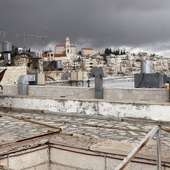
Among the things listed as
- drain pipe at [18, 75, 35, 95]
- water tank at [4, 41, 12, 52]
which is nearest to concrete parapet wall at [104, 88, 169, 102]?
drain pipe at [18, 75, 35, 95]

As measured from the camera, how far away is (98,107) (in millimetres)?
12062

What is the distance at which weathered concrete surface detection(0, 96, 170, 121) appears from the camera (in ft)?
35.1

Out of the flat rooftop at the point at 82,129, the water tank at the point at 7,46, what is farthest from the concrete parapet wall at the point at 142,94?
the water tank at the point at 7,46

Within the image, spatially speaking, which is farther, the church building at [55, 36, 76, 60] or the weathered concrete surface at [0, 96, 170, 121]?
the church building at [55, 36, 76, 60]

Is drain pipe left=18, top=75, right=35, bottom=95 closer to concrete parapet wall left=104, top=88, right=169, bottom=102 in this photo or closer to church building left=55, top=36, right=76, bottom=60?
concrete parapet wall left=104, top=88, right=169, bottom=102

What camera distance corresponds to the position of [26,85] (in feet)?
51.9

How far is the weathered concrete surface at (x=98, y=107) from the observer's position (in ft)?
35.1

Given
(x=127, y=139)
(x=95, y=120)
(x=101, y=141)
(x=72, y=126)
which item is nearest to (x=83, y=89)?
(x=95, y=120)

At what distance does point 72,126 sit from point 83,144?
2.73m

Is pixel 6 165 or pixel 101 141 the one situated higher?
pixel 101 141

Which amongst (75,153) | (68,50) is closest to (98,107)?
(75,153)

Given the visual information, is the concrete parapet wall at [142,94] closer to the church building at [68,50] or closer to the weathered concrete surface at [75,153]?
the weathered concrete surface at [75,153]

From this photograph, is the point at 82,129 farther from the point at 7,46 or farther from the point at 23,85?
the point at 7,46

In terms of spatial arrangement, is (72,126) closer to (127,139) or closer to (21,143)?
(127,139)
